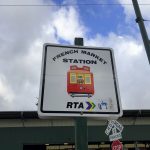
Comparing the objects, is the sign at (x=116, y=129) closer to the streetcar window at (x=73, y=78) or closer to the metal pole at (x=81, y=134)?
the metal pole at (x=81, y=134)

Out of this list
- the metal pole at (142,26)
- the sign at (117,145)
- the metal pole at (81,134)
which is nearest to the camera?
the metal pole at (81,134)

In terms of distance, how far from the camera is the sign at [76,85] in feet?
12.3

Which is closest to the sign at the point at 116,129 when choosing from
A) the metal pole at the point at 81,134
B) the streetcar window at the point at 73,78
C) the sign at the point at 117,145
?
the sign at the point at 117,145

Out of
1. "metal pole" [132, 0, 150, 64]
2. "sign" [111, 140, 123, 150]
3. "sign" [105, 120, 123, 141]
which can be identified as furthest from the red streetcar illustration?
"sign" [111, 140, 123, 150]

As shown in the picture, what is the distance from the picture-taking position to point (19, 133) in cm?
2220

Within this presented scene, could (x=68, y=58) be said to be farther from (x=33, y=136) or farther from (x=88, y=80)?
(x=33, y=136)

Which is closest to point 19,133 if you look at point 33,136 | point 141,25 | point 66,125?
point 33,136

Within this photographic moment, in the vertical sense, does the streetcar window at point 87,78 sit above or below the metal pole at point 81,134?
above

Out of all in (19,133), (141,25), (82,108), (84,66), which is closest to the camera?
(82,108)

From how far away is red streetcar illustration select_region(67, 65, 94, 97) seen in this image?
12.5 ft

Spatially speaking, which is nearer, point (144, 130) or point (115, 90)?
point (115, 90)

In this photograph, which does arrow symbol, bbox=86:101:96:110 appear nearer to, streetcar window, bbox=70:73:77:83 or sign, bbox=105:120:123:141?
streetcar window, bbox=70:73:77:83

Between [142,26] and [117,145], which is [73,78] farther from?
[117,145]

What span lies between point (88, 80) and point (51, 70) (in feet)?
1.48
